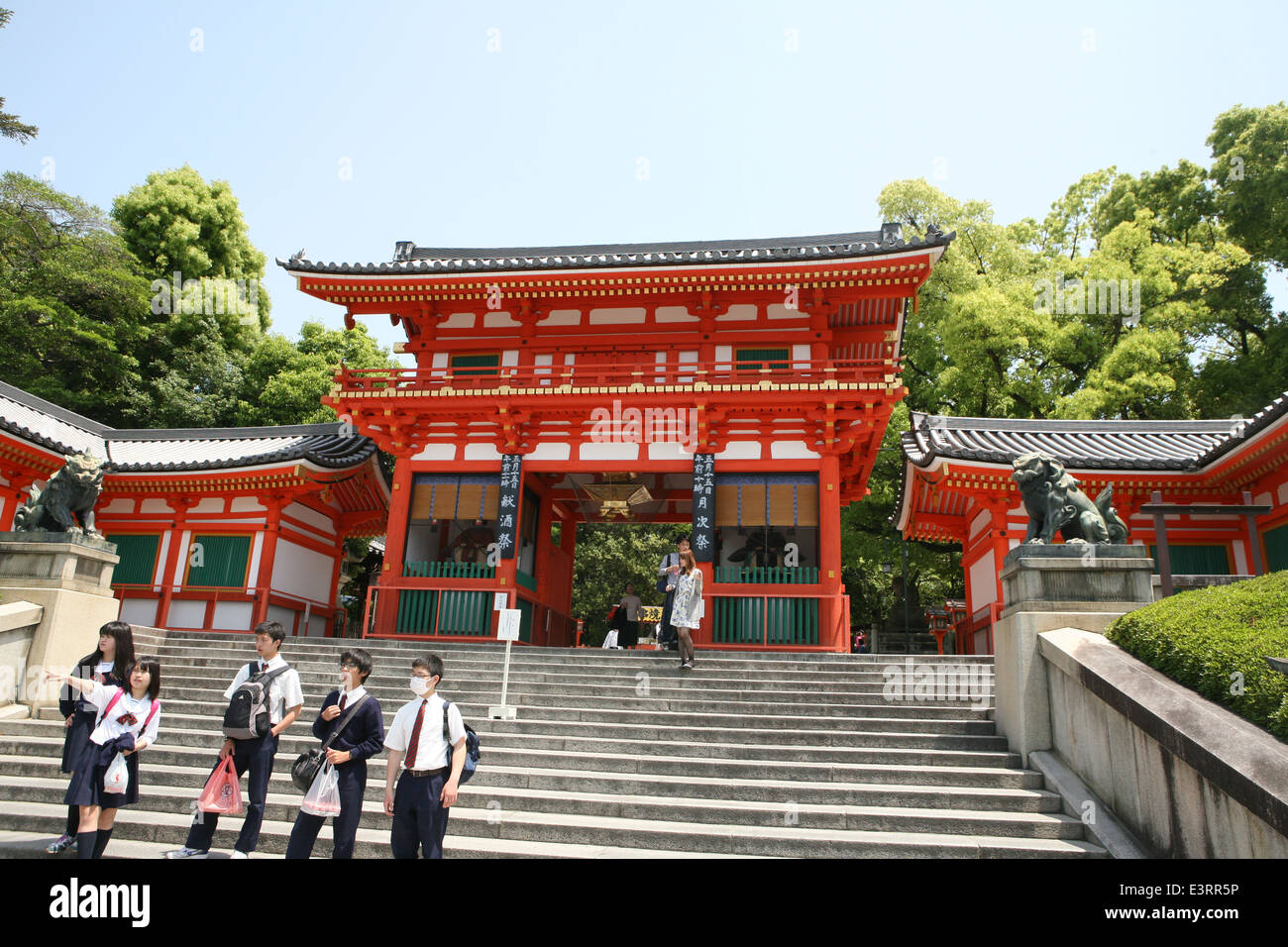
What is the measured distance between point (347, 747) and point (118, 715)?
1.88 meters

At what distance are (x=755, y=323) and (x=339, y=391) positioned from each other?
8684 millimetres

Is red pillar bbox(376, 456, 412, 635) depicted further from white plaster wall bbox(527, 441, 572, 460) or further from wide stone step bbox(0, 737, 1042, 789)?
wide stone step bbox(0, 737, 1042, 789)

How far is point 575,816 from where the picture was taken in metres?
6.77

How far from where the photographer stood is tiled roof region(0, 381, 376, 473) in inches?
643

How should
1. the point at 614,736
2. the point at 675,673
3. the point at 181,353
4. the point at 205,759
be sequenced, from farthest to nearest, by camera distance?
the point at 181,353
the point at 675,673
the point at 614,736
the point at 205,759

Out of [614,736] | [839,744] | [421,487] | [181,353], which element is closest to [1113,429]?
[839,744]

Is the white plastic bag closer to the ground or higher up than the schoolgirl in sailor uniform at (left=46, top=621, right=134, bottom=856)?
closer to the ground

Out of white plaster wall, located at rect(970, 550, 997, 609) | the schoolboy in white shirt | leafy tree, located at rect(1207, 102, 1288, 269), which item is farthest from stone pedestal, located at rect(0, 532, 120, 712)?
leafy tree, located at rect(1207, 102, 1288, 269)

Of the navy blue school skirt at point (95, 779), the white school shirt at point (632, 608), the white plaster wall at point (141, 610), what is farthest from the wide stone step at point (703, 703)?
the white plaster wall at point (141, 610)

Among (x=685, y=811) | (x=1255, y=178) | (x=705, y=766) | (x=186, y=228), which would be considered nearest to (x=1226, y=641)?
(x=685, y=811)

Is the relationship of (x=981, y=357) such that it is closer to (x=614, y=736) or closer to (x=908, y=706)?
(x=908, y=706)

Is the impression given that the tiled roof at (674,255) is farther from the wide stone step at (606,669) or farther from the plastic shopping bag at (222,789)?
the plastic shopping bag at (222,789)

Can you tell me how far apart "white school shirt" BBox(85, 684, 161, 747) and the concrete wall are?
692 cm

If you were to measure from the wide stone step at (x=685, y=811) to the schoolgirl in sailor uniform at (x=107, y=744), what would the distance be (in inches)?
62.3
